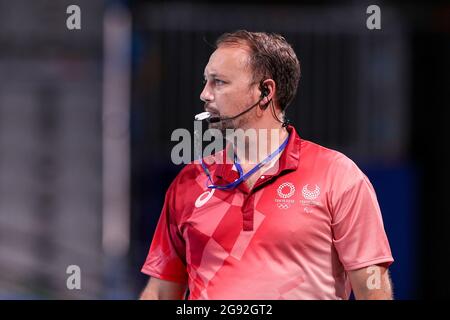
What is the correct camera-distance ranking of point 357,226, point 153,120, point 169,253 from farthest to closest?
point 153,120 → point 169,253 → point 357,226

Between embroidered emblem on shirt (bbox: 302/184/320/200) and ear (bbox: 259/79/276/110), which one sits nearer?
embroidered emblem on shirt (bbox: 302/184/320/200)

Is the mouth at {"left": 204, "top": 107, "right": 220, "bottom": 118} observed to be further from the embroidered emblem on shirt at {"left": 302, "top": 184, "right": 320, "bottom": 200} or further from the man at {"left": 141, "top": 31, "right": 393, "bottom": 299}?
the embroidered emblem on shirt at {"left": 302, "top": 184, "right": 320, "bottom": 200}

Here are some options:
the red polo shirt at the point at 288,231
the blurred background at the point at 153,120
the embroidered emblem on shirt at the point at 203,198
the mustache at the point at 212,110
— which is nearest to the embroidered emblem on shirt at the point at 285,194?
the red polo shirt at the point at 288,231

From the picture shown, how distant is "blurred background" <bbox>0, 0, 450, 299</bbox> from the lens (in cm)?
727

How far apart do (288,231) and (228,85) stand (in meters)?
0.64

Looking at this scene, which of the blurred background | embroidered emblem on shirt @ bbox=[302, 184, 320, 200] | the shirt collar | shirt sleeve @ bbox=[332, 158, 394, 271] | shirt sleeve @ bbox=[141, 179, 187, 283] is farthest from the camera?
the blurred background

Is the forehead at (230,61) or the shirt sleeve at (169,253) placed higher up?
the forehead at (230,61)

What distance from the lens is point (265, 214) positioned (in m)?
4.03

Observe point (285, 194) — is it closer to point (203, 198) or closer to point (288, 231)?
point (288, 231)

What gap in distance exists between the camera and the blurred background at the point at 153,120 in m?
7.27

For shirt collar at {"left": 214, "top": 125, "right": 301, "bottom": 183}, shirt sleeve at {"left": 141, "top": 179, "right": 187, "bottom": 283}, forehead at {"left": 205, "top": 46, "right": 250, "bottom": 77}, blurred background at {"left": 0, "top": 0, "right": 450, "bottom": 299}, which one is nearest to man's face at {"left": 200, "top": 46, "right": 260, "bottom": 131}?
forehead at {"left": 205, "top": 46, "right": 250, "bottom": 77}

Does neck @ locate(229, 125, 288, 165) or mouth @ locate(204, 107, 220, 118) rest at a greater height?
Result: mouth @ locate(204, 107, 220, 118)

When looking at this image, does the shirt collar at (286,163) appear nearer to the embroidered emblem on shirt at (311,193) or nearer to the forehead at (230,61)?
the embroidered emblem on shirt at (311,193)

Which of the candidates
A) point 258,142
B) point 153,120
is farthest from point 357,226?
point 153,120
